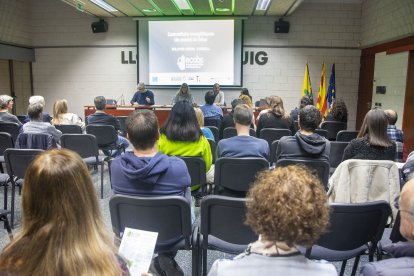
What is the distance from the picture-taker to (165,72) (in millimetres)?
9070

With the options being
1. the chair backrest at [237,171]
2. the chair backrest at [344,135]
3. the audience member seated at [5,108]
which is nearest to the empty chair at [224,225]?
the chair backrest at [237,171]

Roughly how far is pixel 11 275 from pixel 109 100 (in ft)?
27.6

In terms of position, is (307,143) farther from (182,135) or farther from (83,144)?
(83,144)

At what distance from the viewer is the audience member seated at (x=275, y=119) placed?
455 centimetres

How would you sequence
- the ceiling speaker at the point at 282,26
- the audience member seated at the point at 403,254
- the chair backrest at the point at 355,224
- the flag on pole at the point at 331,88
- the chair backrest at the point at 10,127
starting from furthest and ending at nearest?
the flag on pole at the point at 331,88 → the ceiling speaker at the point at 282,26 → the chair backrest at the point at 10,127 → the chair backrest at the point at 355,224 → the audience member seated at the point at 403,254

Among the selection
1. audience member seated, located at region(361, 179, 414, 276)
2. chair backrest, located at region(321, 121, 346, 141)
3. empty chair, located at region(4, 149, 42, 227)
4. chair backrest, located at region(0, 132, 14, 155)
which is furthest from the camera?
chair backrest, located at region(321, 121, 346, 141)

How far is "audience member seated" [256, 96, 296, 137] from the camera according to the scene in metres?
4.55

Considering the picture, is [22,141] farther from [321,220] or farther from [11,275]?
A: [321,220]

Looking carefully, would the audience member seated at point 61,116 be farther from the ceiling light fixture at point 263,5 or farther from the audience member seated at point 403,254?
the ceiling light fixture at point 263,5

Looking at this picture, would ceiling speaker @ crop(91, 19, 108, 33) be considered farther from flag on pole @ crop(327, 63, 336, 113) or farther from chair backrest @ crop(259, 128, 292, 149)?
chair backrest @ crop(259, 128, 292, 149)

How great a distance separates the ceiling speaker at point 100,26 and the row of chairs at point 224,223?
26.3ft

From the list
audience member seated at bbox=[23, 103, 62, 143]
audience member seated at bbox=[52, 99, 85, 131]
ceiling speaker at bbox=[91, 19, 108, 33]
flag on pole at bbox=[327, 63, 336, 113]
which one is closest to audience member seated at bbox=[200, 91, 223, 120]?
audience member seated at bbox=[52, 99, 85, 131]

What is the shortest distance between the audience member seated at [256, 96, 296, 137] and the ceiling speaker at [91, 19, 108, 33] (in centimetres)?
612

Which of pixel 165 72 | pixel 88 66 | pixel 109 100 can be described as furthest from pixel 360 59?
pixel 88 66
